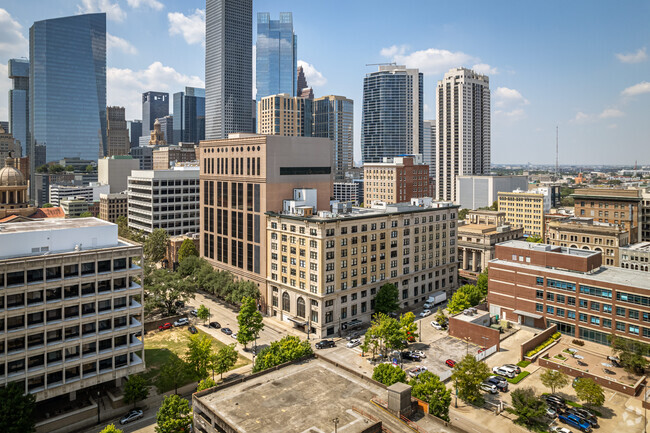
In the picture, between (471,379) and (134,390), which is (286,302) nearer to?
(134,390)

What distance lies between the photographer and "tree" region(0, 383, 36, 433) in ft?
173

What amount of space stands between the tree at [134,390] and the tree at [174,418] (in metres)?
10.8

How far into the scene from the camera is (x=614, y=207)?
483 feet

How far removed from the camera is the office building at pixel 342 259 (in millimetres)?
95500

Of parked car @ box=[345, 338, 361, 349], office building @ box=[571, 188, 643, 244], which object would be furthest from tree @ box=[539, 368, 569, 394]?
office building @ box=[571, 188, 643, 244]

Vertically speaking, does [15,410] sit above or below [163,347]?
above

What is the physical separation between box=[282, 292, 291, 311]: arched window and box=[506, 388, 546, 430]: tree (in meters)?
52.5

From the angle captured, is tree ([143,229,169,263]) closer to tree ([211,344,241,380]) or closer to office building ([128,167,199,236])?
office building ([128,167,199,236])

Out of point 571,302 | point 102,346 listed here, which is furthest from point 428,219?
point 102,346

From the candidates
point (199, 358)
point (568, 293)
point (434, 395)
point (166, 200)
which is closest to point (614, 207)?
point (568, 293)

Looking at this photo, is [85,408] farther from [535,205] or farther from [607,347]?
[535,205]

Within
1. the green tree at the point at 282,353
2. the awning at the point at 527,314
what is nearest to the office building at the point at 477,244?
the awning at the point at 527,314

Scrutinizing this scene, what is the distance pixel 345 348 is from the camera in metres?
89.5

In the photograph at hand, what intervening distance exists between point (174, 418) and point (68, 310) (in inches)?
864
